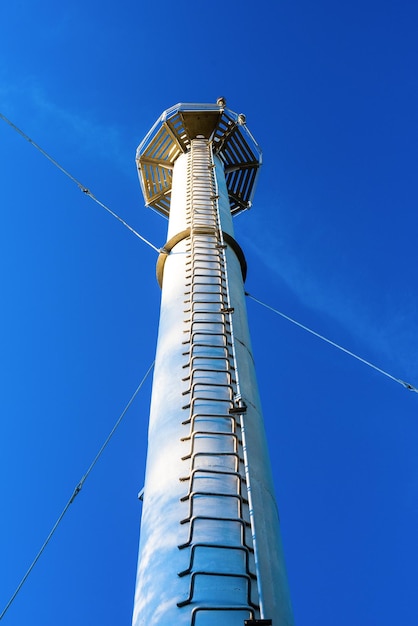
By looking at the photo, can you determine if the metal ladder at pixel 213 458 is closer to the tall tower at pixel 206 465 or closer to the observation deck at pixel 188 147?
the tall tower at pixel 206 465

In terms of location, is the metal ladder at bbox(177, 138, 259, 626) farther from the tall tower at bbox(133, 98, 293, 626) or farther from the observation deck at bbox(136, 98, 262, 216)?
the observation deck at bbox(136, 98, 262, 216)

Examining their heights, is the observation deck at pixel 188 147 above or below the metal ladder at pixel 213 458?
above

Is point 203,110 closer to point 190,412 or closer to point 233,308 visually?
point 233,308

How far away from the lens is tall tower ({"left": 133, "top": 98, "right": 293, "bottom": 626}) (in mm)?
4773

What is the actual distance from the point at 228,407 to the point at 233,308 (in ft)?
6.92

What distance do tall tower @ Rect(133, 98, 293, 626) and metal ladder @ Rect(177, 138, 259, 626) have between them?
11 millimetres

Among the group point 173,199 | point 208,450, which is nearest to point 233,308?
point 208,450

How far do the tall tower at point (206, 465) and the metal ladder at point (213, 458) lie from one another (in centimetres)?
1

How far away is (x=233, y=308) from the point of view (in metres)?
8.46

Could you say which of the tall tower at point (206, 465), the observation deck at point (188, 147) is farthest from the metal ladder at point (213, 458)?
the observation deck at point (188, 147)

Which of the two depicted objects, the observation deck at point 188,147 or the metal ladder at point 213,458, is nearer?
the metal ladder at point 213,458

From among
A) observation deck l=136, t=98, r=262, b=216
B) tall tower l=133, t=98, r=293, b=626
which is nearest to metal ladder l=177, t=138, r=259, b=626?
tall tower l=133, t=98, r=293, b=626

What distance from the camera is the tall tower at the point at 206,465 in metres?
4.77

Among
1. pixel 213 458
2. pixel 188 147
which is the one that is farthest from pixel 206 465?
pixel 188 147
